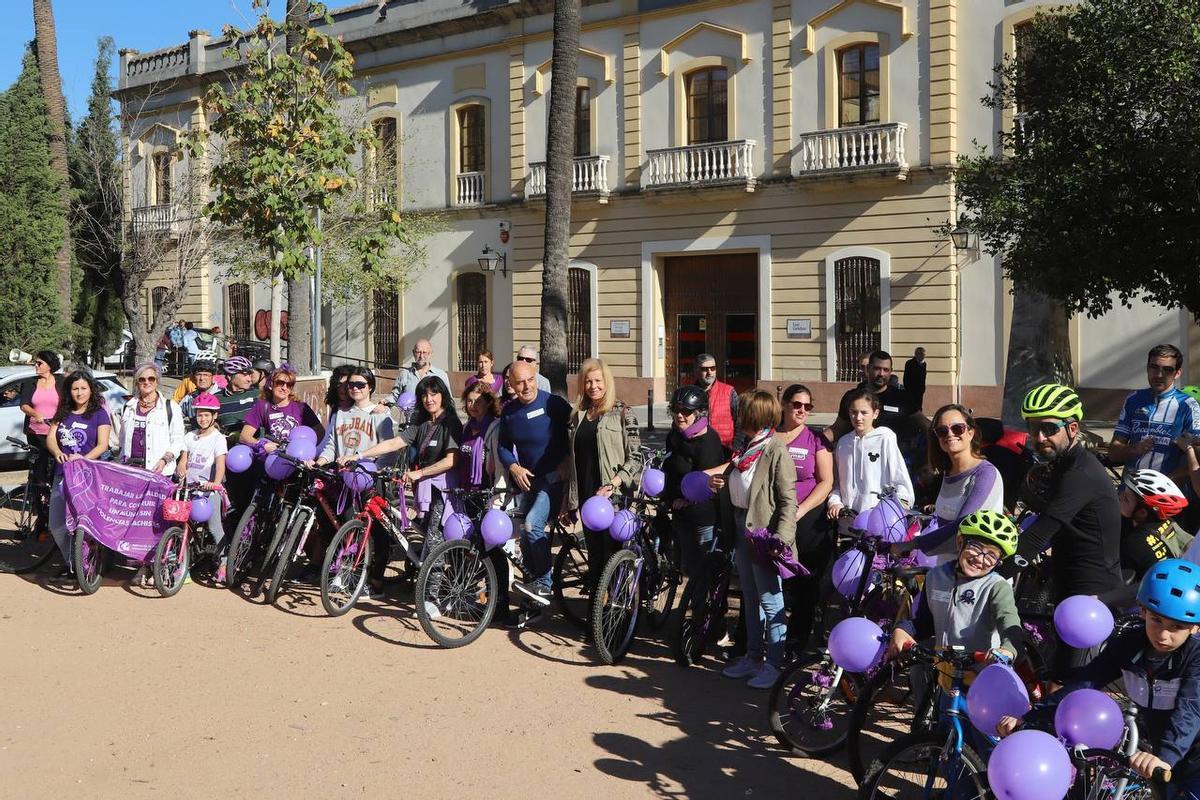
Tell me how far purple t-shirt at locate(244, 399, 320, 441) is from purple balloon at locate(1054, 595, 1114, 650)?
21.9 ft

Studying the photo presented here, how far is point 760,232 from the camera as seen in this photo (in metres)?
25.1

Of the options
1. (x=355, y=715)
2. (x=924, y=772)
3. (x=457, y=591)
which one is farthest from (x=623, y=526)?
(x=924, y=772)

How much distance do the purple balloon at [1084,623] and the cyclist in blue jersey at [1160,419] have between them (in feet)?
10.5

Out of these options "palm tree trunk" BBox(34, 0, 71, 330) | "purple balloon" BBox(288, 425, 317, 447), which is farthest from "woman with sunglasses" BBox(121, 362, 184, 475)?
"palm tree trunk" BBox(34, 0, 71, 330)

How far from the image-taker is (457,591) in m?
7.96

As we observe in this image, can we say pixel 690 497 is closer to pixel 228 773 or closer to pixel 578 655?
pixel 578 655

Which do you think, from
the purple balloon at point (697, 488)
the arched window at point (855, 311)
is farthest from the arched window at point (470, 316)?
the purple balloon at point (697, 488)

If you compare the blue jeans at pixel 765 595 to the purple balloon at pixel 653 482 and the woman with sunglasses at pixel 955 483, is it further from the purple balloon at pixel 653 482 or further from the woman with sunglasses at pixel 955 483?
the woman with sunglasses at pixel 955 483

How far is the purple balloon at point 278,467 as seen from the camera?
915 centimetres

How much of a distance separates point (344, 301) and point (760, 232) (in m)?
11.1

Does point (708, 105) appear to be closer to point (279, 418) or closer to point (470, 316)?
point (470, 316)

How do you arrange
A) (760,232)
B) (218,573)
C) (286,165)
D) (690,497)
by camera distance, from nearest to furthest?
(690,497) → (218,573) → (286,165) → (760,232)

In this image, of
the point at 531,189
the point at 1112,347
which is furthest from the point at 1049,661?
the point at 531,189

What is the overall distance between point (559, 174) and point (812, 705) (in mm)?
10767
